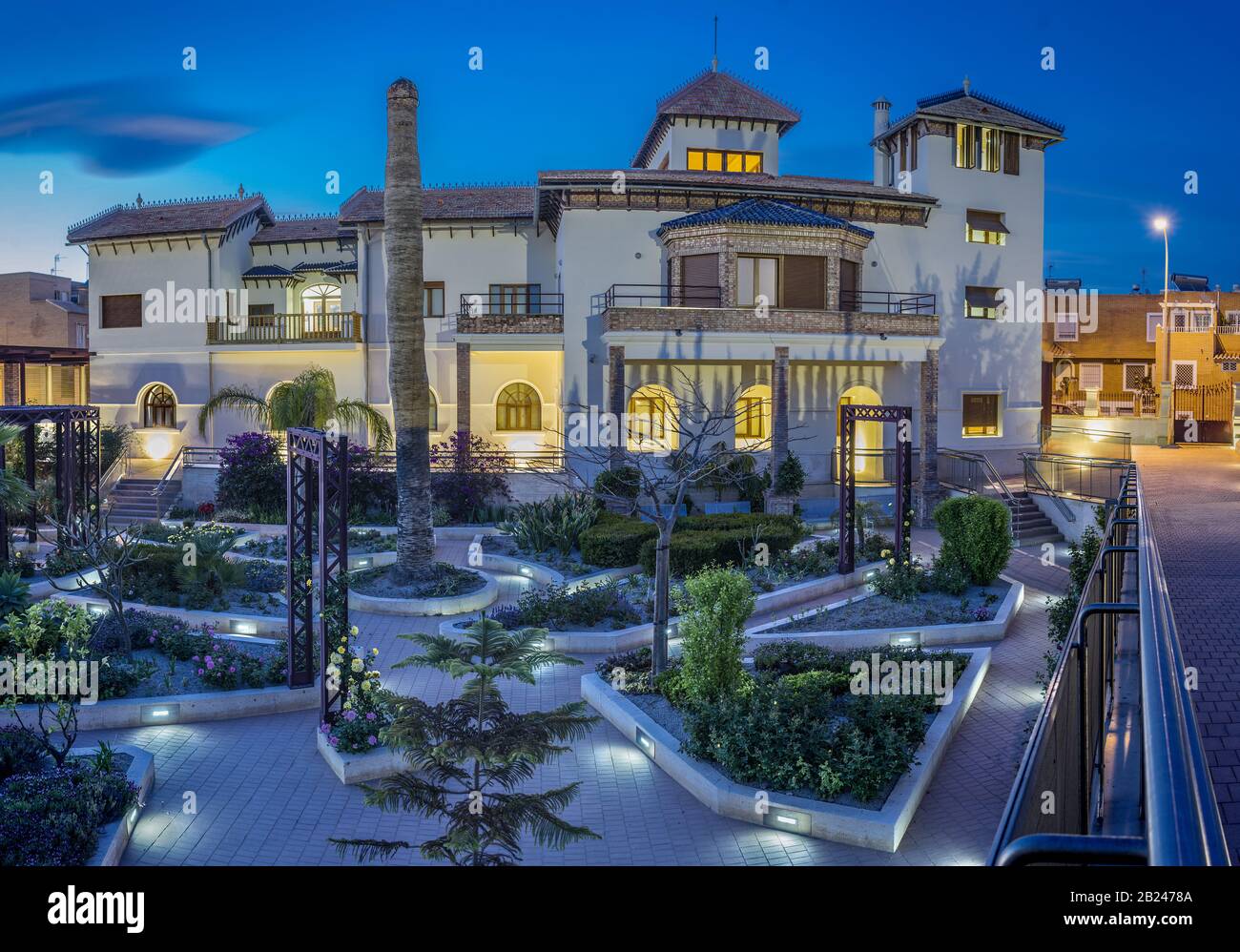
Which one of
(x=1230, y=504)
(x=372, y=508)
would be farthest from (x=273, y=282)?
(x=1230, y=504)

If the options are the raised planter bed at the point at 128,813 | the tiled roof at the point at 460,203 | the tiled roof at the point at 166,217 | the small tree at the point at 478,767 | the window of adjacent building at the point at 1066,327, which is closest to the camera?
the small tree at the point at 478,767

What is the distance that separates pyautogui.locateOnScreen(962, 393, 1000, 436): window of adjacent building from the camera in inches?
1244

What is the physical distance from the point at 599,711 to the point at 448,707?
4.65 m

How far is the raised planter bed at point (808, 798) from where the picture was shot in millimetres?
7973

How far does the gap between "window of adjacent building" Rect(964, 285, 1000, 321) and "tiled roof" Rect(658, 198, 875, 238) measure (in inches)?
232

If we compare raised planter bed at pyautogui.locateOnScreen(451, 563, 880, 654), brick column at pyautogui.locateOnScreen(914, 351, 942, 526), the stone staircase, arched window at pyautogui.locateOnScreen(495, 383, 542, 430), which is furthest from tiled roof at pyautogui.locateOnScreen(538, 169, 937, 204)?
raised planter bed at pyautogui.locateOnScreen(451, 563, 880, 654)

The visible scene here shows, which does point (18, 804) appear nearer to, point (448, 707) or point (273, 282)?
point (448, 707)

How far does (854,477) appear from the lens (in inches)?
714

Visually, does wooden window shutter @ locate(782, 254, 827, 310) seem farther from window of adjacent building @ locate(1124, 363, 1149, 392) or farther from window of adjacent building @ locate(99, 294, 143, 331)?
window of adjacent building @ locate(1124, 363, 1149, 392)

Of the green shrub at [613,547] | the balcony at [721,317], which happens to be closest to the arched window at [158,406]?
the balcony at [721,317]

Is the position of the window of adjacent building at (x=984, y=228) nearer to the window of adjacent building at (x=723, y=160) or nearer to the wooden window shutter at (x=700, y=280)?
the window of adjacent building at (x=723, y=160)

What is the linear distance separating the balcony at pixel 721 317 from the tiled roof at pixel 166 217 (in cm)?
1448
